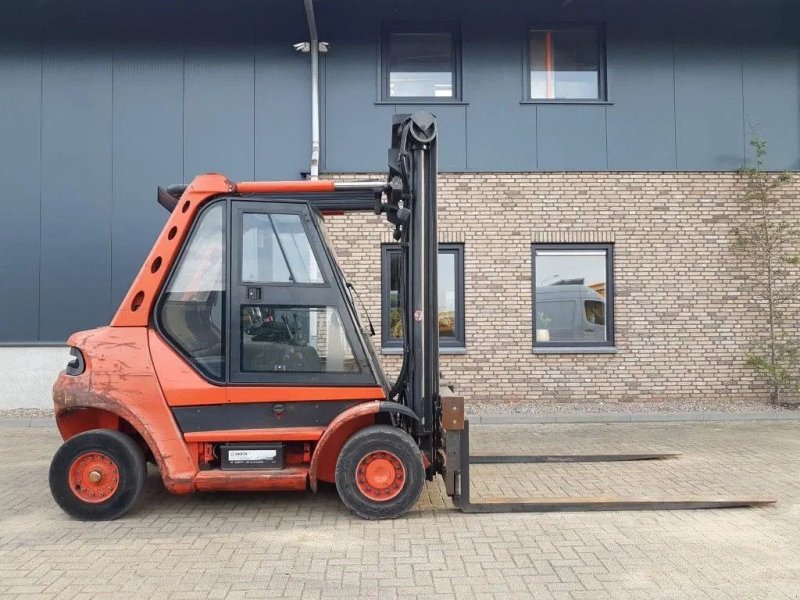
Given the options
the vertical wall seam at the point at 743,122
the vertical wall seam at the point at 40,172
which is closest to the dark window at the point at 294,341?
the vertical wall seam at the point at 40,172

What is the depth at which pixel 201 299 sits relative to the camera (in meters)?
4.84

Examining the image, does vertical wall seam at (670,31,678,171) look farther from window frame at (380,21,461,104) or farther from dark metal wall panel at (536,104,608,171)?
window frame at (380,21,461,104)

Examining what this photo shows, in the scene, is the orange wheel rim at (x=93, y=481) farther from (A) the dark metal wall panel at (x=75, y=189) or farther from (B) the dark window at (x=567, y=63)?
(B) the dark window at (x=567, y=63)

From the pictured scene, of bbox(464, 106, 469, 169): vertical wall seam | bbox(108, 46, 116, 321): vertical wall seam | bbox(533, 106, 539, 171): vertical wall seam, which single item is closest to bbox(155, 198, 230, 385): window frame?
bbox(108, 46, 116, 321): vertical wall seam

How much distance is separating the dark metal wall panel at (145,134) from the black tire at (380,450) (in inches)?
257

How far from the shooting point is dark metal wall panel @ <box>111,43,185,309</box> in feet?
32.3

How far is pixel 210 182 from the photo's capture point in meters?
4.94

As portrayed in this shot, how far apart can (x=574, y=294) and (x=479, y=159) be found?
2.57 meters

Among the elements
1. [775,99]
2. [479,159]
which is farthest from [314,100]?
[775,99]

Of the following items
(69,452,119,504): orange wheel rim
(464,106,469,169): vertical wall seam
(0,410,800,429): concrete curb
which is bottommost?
(0,410,800,429): concrete curb

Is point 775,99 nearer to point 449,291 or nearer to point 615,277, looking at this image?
point 615,277

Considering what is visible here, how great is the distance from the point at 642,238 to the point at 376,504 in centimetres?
694

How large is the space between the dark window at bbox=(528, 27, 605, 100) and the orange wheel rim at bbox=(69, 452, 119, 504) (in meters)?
8.27

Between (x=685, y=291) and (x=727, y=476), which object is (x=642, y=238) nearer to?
(x=685, y=291)
